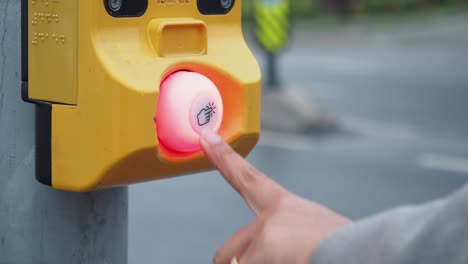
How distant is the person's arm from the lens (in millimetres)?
1200

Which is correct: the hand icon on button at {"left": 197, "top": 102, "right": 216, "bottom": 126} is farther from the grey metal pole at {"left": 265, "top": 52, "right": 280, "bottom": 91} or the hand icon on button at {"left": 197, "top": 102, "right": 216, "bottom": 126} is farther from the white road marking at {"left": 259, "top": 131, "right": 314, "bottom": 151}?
the grey metal pole at {"left": 265, "top": 52, "right": 280, "bottom": 91}

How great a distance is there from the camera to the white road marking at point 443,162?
9399 mm

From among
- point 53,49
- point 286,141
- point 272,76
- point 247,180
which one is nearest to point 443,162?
point 286,141

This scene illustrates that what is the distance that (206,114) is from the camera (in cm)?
193

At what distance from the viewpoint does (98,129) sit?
1.96 m

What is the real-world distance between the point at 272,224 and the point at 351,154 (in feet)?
27.6

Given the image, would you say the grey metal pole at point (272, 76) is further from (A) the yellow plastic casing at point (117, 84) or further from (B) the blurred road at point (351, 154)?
(A) the yellow plastic casing at point (117, 84)

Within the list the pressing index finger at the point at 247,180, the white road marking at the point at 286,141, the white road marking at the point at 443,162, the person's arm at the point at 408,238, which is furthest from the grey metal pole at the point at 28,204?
the white road marking at the point at 286,141

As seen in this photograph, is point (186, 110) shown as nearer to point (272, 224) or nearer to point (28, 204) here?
point (28, 204)

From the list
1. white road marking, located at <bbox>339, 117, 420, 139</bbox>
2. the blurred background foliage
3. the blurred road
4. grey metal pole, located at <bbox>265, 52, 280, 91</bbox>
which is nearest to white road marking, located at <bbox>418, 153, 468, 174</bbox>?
the blurred road

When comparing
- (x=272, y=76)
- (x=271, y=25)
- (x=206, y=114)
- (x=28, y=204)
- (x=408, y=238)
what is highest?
(x=408, y=238)

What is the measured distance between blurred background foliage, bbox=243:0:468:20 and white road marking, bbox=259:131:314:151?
1099 centimetres

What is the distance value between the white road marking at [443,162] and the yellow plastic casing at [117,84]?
290 inches

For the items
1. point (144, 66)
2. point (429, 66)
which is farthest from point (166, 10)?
A: point (429, 66)
